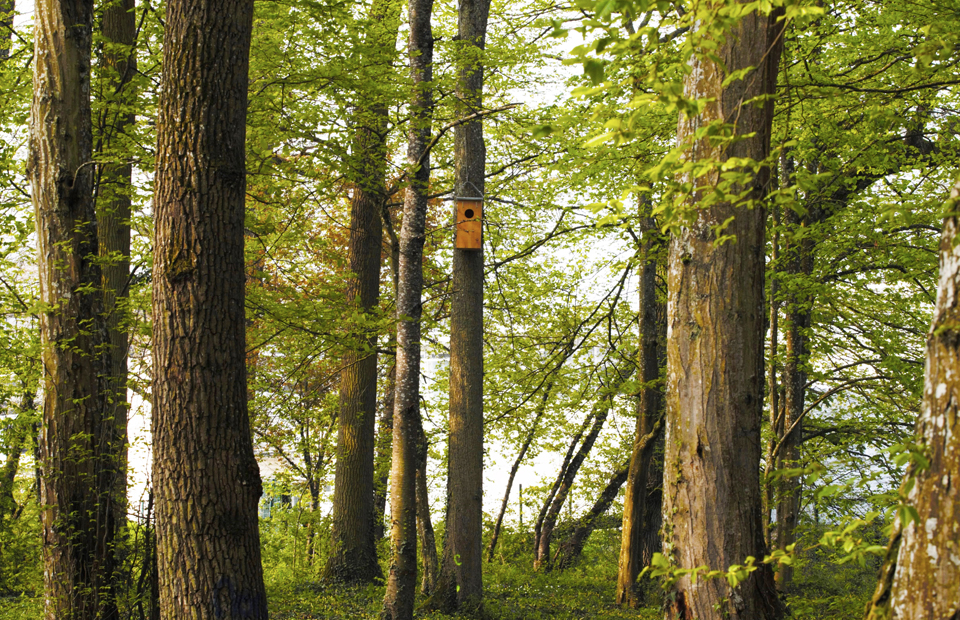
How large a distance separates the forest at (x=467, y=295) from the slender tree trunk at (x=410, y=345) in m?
0.04

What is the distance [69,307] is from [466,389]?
4.34 meters

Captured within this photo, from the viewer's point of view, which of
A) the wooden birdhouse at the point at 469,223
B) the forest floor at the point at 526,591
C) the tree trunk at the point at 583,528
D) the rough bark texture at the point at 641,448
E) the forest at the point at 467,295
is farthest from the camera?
the tree trunk at the point at 583,528

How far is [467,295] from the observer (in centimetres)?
863

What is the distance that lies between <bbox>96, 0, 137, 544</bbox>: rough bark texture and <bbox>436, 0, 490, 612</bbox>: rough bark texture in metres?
3.39

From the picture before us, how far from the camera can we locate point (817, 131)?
712cm

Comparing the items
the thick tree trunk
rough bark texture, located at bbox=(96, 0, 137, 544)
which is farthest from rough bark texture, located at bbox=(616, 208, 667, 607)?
rough bark texture, located at bbox=(96, 0, 137, 544)

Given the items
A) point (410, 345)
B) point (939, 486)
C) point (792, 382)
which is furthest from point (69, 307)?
point (792, 382)

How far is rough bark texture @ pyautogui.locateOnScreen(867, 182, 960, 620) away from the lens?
1.83 meters

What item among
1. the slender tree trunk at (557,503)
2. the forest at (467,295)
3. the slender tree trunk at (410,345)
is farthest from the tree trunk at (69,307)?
the slender tree trunk at (557,503)

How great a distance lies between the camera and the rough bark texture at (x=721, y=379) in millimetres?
3209

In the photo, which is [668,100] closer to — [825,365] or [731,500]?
[731,500]

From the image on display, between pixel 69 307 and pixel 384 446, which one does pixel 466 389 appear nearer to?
pixel 69 307

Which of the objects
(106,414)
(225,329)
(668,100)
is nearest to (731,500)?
(668,100)

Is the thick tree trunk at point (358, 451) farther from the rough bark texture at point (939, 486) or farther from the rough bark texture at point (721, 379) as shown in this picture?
the rough bark texture at point (939, 486)
